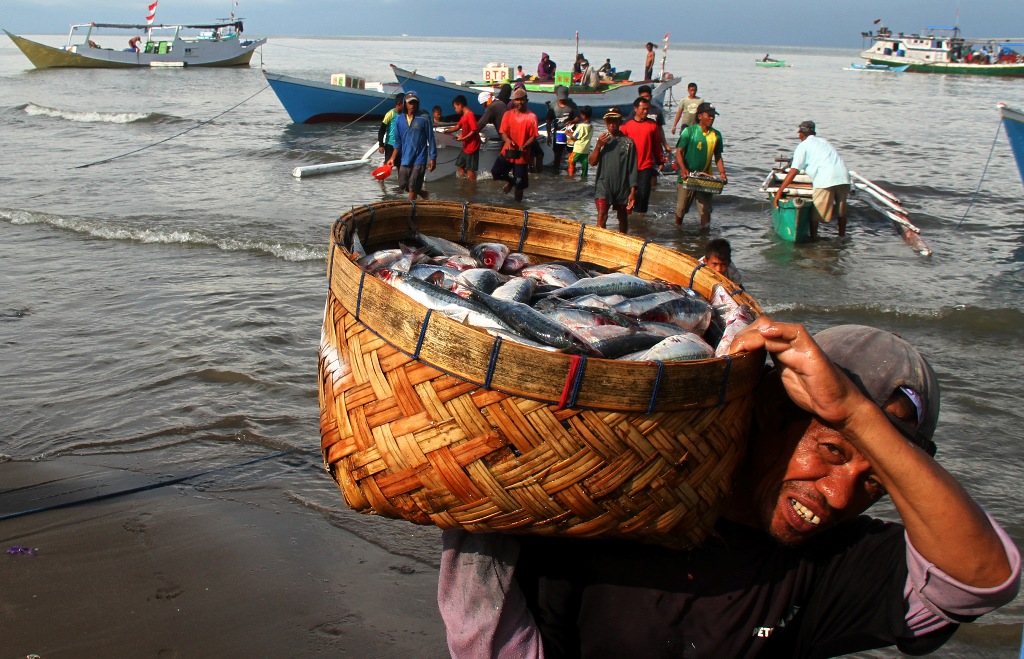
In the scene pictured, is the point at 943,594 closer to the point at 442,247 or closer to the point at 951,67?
the point at 442,247

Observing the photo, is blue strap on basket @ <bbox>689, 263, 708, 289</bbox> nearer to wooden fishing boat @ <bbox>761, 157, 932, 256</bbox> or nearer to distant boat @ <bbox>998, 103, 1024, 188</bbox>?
wooden fishing boat @ <bbox>761, 157, 932, 256</bbox>

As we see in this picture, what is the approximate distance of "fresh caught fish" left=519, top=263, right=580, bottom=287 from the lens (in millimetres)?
2312

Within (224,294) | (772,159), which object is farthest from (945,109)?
(224,294)

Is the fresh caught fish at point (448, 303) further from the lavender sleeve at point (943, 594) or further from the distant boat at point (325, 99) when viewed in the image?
the distant boat at point (325, 99)

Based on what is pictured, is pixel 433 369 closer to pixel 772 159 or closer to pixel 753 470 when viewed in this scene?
pixel 753 470

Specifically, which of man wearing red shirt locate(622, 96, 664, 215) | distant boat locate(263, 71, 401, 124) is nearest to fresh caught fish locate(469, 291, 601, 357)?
man wearing red shirt locate(622, 96, 664, 215)

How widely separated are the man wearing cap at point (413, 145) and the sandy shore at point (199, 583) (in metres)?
9.21

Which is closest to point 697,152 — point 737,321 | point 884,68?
point 737,321

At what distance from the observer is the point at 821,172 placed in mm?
11805

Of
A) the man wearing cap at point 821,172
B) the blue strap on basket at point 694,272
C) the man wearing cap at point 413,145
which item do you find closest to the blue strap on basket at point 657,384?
the blue strap on basket at point 694,272

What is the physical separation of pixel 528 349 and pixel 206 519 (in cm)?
334

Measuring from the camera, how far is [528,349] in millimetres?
1371

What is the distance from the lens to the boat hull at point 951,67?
69.4 m

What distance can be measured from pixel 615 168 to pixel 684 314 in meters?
9.80
